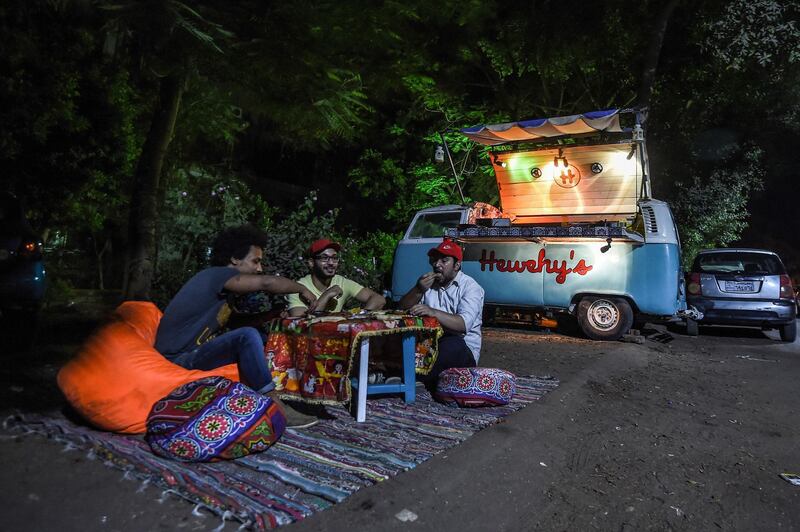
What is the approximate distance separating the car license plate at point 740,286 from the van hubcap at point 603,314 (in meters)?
2.47

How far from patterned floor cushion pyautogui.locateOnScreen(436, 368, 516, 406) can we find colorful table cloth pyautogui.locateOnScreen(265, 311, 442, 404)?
54 cm

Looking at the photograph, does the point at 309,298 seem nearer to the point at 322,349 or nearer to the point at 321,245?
the point at 321,245

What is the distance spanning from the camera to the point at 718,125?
1877 centimetres

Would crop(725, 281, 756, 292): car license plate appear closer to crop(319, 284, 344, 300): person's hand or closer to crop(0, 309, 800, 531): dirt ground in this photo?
crop(0, 309, 800, 531): dirt ground

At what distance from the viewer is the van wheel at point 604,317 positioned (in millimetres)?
8453

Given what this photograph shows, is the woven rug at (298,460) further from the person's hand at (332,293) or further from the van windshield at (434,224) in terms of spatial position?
the van windshield at (434,224)

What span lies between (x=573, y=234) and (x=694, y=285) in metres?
3.15

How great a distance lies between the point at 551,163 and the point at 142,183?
7119 millimetres

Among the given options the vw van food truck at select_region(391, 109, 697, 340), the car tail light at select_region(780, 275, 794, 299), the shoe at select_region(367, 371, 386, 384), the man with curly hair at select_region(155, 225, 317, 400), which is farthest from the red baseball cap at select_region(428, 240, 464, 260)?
the car tail light at select_region(780, 275, 794, 299)

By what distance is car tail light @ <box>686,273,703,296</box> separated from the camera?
9.62m

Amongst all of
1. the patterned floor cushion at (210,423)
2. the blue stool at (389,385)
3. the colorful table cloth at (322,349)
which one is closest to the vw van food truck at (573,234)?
the blue stool at (389,385)

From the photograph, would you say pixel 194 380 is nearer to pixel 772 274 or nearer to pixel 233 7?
pixel 233 7

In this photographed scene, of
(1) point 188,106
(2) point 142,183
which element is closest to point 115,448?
(2) point 142,183

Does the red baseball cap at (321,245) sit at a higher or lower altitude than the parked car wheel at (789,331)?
higher
